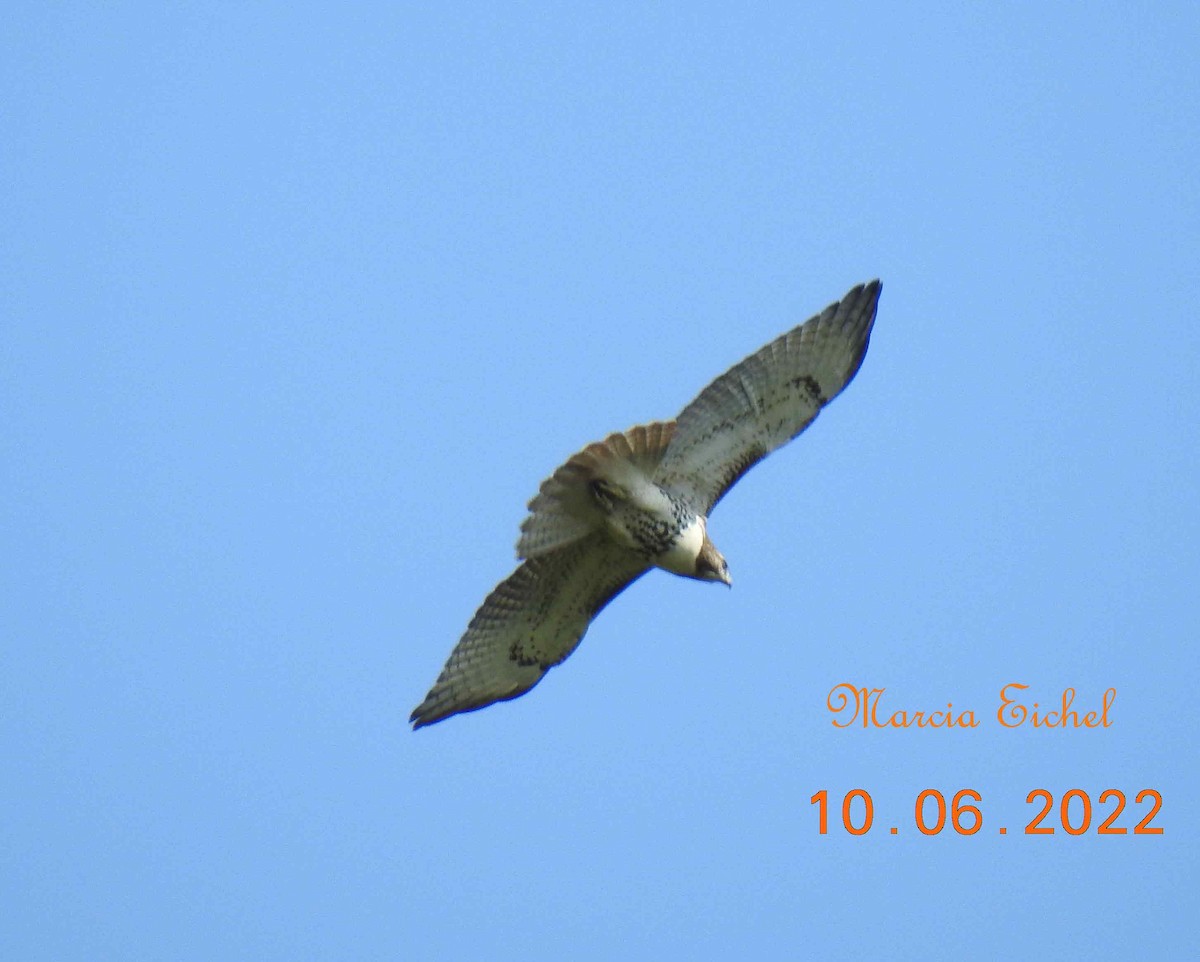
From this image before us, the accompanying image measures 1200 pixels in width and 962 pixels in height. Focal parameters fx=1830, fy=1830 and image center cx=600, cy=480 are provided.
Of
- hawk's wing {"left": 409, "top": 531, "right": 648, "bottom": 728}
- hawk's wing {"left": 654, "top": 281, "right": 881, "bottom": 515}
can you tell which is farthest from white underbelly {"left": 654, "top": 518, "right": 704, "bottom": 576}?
hawk's wing {"left": 409, "top": 531, "right": 648, "bottom": 728}

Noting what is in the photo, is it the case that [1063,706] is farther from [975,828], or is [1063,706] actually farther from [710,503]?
[710,503]

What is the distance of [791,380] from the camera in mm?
9195

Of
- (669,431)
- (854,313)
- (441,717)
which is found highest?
(854,313)

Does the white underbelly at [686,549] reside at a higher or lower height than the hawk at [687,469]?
lower

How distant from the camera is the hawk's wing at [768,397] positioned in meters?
9.14

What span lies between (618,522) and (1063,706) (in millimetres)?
3946

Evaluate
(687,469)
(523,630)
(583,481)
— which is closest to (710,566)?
(687,469)

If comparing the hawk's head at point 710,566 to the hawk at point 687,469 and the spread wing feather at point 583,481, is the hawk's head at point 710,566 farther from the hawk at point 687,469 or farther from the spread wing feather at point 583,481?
the spread wing feather at point 583,481

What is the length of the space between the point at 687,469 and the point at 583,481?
2.11 ft

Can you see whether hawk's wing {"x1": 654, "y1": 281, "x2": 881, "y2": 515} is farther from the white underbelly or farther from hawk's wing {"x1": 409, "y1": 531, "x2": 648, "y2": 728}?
hawk's wing {"x1": 409, "y1": 531, "x2": 648, "y2": 728}

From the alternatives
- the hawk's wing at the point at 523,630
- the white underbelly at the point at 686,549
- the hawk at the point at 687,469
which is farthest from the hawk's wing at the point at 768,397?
the hawk's wing at the point at 523,630

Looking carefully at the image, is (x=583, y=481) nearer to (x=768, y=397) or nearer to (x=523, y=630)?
(x=768, y=397)

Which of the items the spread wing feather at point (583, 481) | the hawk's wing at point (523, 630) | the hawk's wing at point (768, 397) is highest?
the hawk's wing at point (768, 397)

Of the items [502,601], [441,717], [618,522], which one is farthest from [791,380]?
[441,717]
